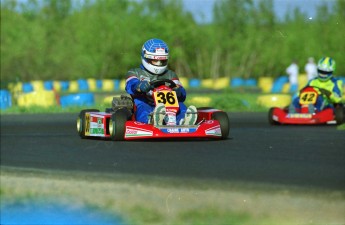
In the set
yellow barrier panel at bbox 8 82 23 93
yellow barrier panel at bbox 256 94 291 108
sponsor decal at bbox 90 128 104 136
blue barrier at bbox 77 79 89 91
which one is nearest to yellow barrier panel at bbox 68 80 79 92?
blue barrier at bbox 77 79 89 91

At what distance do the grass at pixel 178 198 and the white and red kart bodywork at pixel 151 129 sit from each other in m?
1.44

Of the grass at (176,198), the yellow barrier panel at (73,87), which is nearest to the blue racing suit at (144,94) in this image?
the grass at (176,198)

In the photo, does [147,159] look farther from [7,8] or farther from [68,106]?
[7,8]

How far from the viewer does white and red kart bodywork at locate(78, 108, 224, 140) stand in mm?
9094

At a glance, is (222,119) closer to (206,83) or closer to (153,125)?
(153,125)

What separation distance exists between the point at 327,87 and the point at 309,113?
69cm

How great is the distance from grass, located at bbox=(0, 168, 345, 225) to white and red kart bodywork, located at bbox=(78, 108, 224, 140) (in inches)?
56.7

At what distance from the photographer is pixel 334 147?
29.7 ft

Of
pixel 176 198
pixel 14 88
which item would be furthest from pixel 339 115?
pixel 14 88

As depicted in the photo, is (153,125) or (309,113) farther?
(309,113)

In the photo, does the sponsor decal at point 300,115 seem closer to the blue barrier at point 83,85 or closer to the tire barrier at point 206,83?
the blue barrier at point 83,85

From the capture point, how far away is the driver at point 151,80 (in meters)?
8.24

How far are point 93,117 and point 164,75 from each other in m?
0.97

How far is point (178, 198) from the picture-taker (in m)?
5.79
